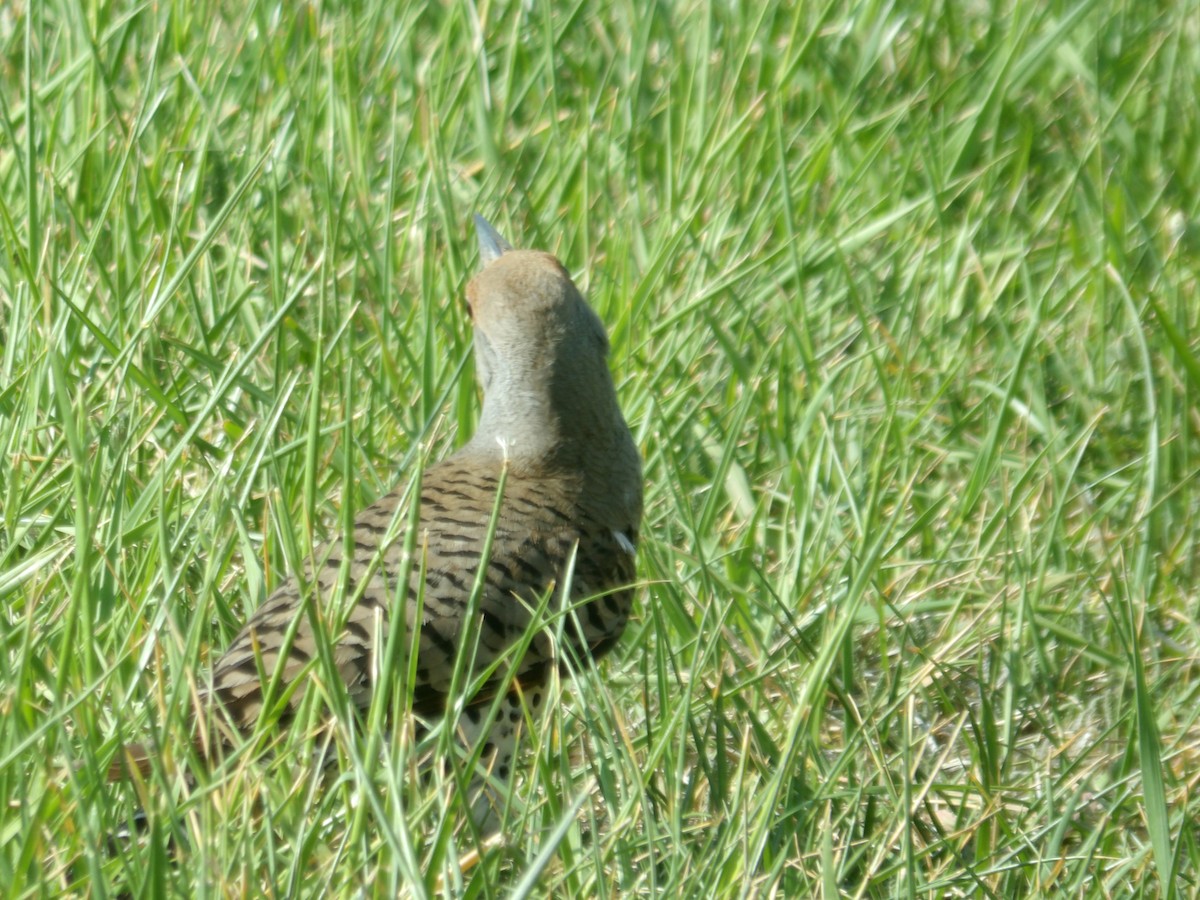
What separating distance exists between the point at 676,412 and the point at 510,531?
829 mm

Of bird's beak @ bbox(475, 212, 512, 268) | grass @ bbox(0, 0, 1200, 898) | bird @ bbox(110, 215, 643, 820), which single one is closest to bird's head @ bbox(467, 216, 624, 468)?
bird @ bbox(110, 215, 643, 820)

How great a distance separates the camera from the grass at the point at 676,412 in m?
2.24

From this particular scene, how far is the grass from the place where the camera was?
224cm

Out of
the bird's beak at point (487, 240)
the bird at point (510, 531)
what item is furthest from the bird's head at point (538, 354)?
the bird's beak at point (487, 240)

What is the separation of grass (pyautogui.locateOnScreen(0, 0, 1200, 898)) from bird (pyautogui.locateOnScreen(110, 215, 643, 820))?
0.33ft

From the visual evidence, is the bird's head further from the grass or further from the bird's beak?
the bird's beak

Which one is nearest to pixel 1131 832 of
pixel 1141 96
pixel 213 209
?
pixel 213 209

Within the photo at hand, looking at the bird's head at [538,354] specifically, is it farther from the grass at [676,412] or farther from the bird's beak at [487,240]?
the bird's beak at [487,240]

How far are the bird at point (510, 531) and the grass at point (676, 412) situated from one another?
0.10 meters

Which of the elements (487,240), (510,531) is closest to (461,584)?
(510,531)

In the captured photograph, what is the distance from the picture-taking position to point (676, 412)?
3.69 metres

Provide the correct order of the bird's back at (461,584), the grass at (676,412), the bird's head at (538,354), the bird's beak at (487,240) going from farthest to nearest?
the bird's beak at (487,240)
the bird's head at (538,354)
the bird's back at (461,584)
the grass at (676,412)

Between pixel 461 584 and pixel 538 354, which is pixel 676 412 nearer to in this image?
pixel 538 354

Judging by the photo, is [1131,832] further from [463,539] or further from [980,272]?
[980,272]
